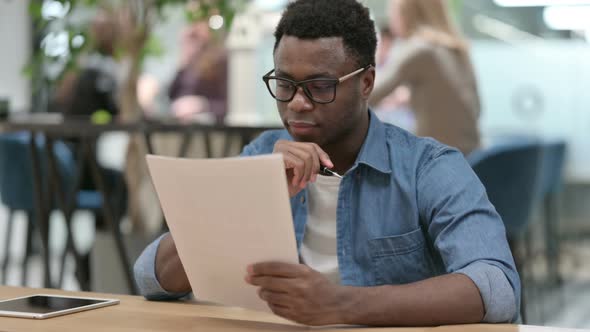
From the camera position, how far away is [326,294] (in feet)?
4.43

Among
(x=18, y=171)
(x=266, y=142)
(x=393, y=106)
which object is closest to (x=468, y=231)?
A: (x=266, y=142)

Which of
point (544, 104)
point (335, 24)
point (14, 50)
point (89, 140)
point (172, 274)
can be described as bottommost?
point (544, 104)

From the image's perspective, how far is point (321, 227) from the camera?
174cm

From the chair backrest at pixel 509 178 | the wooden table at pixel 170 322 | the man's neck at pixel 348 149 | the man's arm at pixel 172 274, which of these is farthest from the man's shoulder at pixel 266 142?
the chair backrest at pixel 509 178

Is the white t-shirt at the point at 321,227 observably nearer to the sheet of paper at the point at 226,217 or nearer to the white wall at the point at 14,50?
the sheet of paper at the point at 226,217

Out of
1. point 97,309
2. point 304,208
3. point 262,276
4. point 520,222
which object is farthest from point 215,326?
point 520,222

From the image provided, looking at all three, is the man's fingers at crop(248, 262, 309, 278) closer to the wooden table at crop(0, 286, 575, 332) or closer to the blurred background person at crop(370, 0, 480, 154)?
the wooden table at crop(0, 286, 575, 332)

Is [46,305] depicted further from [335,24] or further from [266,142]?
[335,24]

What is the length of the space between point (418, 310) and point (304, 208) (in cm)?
41

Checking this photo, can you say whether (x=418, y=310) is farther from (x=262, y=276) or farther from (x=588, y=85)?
(x=588, y=85)

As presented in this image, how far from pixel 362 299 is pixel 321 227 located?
371 millimetres

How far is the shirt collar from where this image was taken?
5.50ft

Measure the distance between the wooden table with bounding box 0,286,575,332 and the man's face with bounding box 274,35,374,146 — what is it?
34 cm

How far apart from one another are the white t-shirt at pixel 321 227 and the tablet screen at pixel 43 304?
0.38 metres
